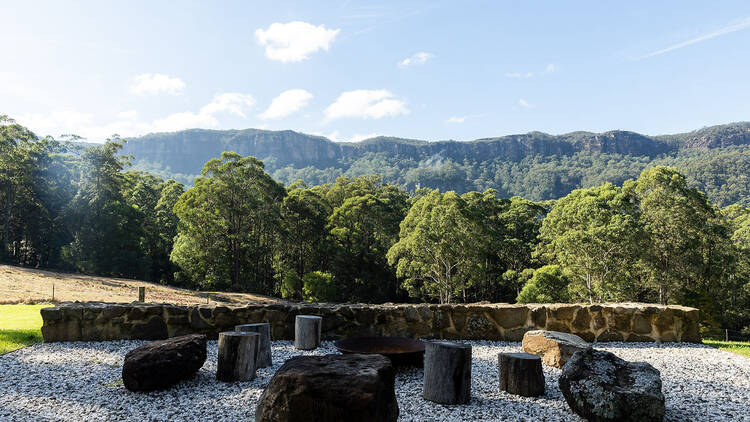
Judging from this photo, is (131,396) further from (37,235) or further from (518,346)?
(37,235)

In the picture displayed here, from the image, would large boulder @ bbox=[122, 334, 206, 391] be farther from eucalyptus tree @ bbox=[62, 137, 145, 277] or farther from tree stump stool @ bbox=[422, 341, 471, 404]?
eucalyptus tree @ bbox=[62, 137, 145, 277]

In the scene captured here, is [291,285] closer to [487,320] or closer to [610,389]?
[487,320]

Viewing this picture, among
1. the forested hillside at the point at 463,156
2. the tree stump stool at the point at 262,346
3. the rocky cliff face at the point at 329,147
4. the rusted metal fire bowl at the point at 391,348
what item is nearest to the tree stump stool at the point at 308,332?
the tree stump stool at the point at 262,346

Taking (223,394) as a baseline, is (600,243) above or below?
above

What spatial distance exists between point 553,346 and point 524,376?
1904mm

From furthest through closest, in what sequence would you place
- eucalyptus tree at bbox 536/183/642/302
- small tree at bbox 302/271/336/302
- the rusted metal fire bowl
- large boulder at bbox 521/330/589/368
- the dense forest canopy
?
small tree at bbox 302/271/336/302 < the dense forest canopy < eucalyptus tree at bbox 536/183/642/302 < large boulder at bbox 521/330/589/368 < the rusted metal fire bowl

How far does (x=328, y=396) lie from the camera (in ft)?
9.66

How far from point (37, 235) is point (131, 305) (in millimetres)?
35625

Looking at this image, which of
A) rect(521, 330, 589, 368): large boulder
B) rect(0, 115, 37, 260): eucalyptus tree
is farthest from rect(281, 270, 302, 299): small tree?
rect(521, 330, 589, 368): large boulder

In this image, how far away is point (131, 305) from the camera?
7.80m

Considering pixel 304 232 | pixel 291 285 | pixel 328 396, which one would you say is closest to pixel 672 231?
pixel 291 285

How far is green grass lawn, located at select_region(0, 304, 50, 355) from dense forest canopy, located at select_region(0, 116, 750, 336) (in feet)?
57.1

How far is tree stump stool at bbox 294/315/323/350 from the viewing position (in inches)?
284

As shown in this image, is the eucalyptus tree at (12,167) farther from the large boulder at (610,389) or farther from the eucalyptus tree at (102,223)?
the large boulder at (610,389)
